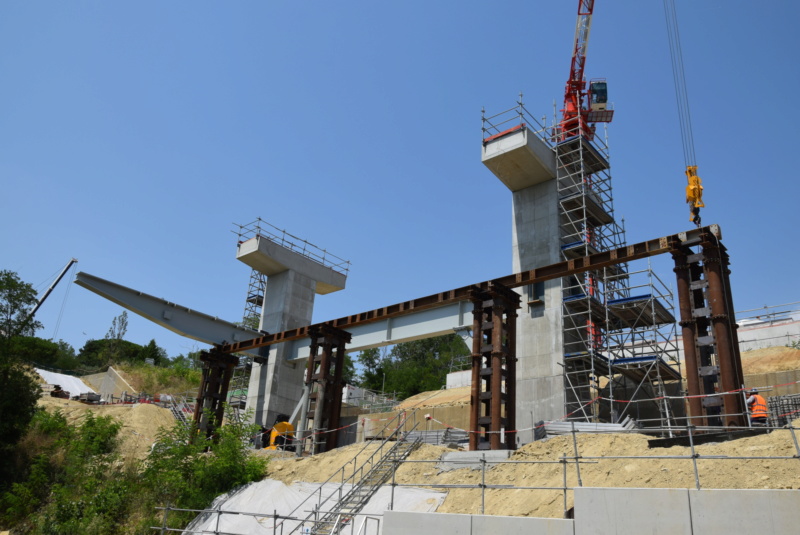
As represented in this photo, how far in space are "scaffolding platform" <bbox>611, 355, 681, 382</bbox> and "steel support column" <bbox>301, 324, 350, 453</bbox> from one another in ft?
37.5

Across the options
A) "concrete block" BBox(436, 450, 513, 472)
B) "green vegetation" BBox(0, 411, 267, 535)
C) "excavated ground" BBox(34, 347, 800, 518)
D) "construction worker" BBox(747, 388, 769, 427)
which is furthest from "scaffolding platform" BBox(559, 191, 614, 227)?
"green vegetation" BBox(0, 411, 267, 535)

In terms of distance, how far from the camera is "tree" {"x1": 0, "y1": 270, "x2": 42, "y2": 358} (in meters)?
32.2

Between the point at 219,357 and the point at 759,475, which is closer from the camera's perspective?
the point at 759,475

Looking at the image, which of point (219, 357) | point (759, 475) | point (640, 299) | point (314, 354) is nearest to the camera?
point (759, 475)

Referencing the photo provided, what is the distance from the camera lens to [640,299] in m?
25.9

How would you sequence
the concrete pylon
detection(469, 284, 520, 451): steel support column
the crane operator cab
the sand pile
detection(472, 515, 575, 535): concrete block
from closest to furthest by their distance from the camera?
1. detection(472, 515, 575, 535): concrete block
2. the sand pile
3. detection(469, 284, 520, 451): steel support column
4. the concrete pylon
5. the crane operator cab

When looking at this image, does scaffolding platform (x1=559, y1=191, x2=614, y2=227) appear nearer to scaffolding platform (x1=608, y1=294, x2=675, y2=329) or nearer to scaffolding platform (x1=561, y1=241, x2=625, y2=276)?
scaffolding platform (x1=561, y1=241, x2=625, y2=276)

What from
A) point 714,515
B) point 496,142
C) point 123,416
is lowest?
point 714,515

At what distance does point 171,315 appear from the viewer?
103 ft

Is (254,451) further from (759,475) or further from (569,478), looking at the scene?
(759,475)

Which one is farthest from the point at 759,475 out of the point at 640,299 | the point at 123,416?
the point at 123,416

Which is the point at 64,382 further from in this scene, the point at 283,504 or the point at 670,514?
the point at 670,514

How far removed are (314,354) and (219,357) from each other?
7379 millimetres

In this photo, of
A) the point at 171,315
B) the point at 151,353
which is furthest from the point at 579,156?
the point at 151,353
